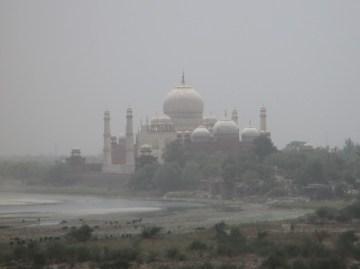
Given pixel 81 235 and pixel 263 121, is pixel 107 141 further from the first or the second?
pixel 81 235

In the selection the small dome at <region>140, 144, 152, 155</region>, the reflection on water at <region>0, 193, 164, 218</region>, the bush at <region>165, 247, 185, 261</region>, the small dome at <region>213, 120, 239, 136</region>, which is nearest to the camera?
the bush at <region>165, 247, 185, 261</region>

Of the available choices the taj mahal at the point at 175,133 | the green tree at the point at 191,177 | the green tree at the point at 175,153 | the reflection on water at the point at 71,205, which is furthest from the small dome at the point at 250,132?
the reflection on water at the point at 71,205

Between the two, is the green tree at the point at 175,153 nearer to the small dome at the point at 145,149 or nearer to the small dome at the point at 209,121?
the small dome at the point at 145,149

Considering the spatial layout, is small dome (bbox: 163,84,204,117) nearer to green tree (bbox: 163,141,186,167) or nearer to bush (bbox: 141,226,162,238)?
green tree (bbox: 163,141,186,167)

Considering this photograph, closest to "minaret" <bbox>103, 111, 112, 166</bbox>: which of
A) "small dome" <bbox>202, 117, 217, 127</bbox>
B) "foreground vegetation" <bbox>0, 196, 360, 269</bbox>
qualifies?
"small dome" <bbox>202, 117, 217, 127</bbox>

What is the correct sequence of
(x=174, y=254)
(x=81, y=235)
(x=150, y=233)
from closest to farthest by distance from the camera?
1. (x=174, y=254)
2. (x=81, y=235)
3. (x=150, y=233)

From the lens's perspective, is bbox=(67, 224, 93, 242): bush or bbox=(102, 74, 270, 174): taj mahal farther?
bbox=(102, 74, 270, 174): taj mahal

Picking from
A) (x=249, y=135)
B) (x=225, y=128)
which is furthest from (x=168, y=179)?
(x=249, y=135)

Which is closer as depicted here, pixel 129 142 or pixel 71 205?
pixel 71 205
